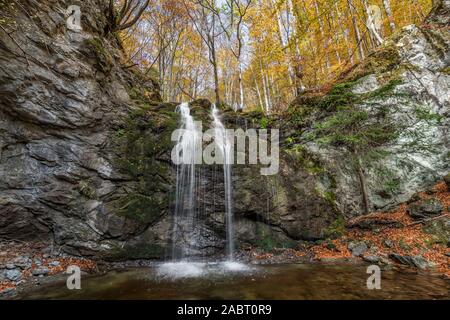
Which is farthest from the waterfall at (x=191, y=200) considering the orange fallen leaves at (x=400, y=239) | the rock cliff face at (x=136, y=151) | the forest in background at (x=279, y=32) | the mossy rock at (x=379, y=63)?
the mossy rock at (x=379, y=63)

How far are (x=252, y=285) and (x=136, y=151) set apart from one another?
513 centimetres

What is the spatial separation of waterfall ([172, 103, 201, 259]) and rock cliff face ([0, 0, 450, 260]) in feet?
0.90

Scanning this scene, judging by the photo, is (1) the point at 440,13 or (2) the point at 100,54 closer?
(2) the point at 100,54

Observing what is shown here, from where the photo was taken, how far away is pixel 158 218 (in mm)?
6945

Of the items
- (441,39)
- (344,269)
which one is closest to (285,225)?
(344,269)

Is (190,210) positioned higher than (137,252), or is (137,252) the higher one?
(190,210)

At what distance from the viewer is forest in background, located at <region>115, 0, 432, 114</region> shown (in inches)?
469

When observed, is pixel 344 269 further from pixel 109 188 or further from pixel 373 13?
pixel 373 13

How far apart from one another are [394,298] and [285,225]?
3.65 m

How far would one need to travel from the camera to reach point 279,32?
1255cm

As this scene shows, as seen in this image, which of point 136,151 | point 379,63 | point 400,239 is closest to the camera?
point 400,239

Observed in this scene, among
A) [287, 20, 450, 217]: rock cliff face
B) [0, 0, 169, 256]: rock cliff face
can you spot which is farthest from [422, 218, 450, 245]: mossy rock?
[0, 0, 169, 256]: rock cliff face

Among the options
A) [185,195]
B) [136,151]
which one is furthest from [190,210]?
[136,151]

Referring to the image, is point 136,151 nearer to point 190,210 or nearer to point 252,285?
point 190,210
